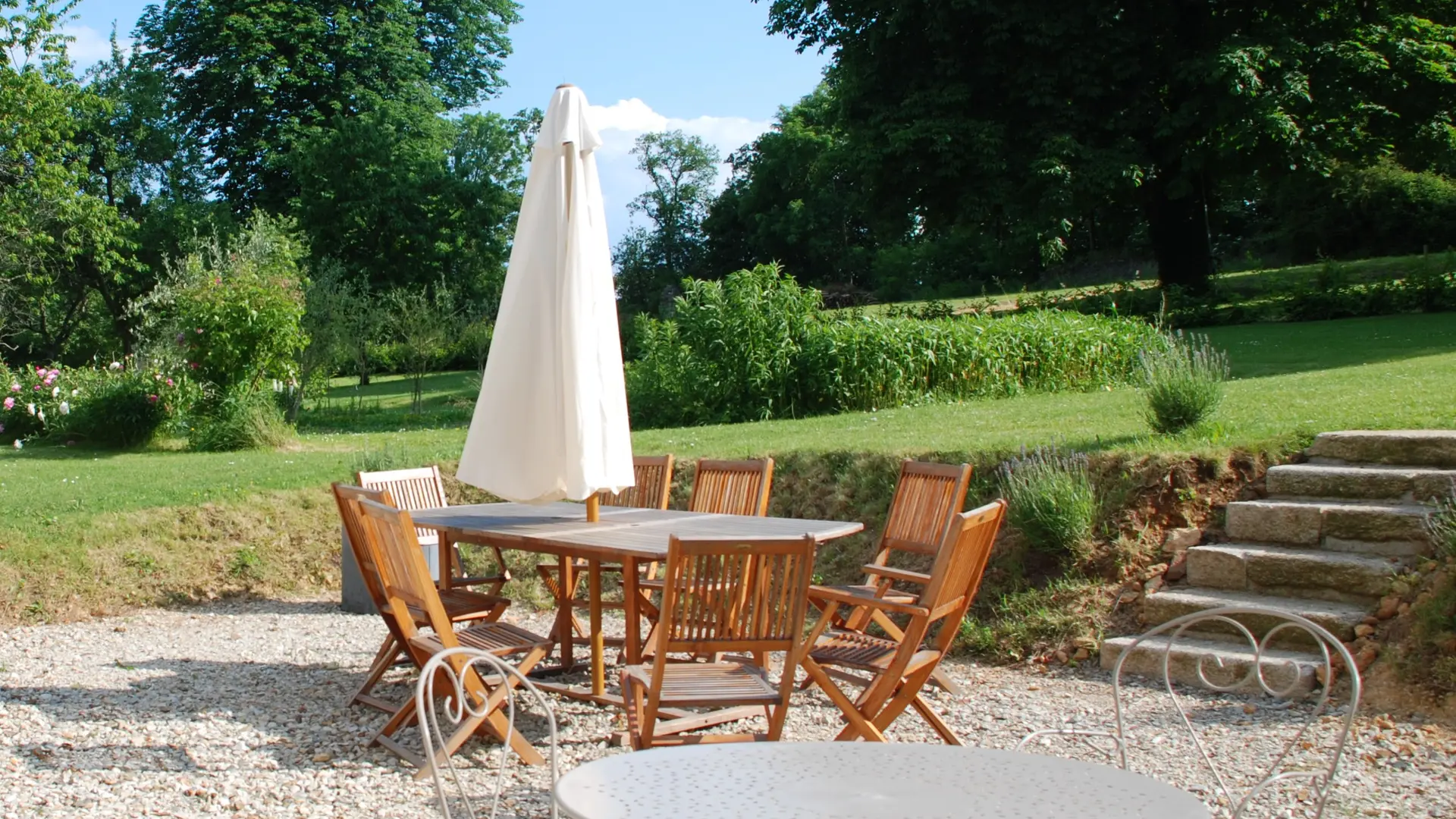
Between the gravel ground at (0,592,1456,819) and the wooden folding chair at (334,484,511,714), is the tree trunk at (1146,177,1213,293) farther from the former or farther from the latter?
the wooden folding chair at (334,484,511,714)

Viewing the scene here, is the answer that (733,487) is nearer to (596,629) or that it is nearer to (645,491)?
(645,491)

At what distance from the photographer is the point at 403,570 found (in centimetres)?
486

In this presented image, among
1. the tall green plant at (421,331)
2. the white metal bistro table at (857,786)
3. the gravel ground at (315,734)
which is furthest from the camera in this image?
the tall green plant at (421,331)

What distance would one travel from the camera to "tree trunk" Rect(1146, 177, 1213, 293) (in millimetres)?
22562

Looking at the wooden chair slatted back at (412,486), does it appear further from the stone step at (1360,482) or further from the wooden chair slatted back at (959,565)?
the stone step at (1360,482)

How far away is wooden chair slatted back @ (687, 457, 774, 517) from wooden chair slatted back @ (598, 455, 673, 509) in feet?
1.09

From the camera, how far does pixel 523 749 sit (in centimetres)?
474

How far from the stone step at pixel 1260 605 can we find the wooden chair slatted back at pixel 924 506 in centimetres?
123

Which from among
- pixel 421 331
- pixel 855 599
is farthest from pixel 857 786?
pixel 421 331

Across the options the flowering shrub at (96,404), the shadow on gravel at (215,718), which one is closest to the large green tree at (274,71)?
the flowering shrub at (96,404)

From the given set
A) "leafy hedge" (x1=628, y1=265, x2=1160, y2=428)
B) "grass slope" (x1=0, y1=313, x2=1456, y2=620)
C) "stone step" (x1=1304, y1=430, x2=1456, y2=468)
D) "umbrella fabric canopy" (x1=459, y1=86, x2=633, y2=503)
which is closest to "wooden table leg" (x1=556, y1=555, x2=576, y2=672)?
"umbrella fabric canopy" (x1=459, y1=86, x2=633, y2=503)

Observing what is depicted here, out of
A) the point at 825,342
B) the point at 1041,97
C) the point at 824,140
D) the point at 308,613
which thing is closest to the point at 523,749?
the point at 308,613

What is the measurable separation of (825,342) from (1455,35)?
13909mm

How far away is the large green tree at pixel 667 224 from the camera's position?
48031 millimetres
